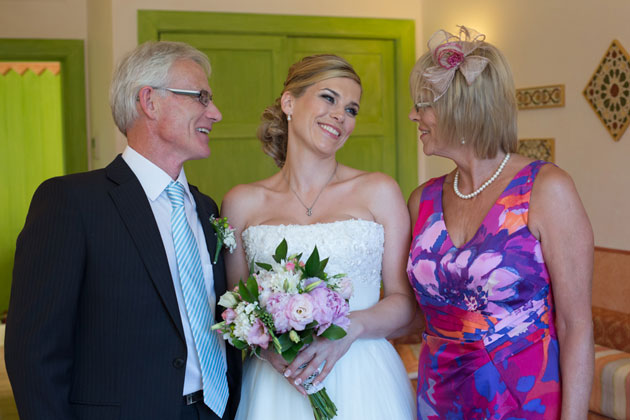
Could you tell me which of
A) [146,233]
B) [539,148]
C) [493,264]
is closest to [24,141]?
[539,148]

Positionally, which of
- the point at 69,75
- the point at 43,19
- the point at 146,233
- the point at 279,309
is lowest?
the point at 279,309

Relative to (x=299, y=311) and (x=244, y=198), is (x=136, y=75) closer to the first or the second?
(x=244, y=198)

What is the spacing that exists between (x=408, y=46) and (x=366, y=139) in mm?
931

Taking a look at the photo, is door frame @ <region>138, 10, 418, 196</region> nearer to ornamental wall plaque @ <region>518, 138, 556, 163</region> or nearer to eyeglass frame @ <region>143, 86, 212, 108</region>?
ornamental wall plaque @ <region>518, 138, 556, 163</region>

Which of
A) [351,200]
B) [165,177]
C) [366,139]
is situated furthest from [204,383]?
[366,139]

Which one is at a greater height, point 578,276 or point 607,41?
point 607,41

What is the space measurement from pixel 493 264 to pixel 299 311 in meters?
0.63

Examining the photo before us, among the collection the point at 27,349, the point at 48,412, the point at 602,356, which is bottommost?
the point at 602,356

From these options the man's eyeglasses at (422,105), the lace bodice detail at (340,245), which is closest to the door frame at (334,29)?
the lace bodice detail at (340,245)

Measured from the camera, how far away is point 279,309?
1.93m

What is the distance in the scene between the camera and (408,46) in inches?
248

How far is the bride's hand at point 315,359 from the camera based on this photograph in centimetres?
213

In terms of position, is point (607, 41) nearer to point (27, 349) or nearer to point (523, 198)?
point (523, 198)

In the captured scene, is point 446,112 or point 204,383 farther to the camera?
point 446,112
